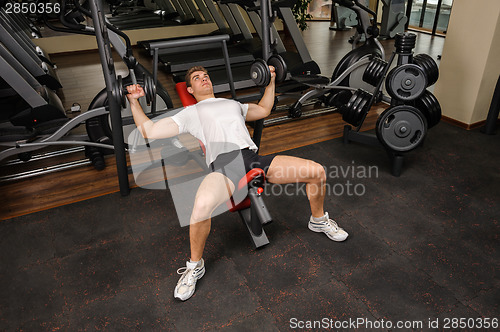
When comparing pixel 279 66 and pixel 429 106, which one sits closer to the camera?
pixel 279 66

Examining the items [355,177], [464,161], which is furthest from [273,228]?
[464,161]

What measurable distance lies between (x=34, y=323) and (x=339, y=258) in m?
1.35

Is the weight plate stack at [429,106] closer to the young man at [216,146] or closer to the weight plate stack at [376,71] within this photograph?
the weight plate stack at [376,71]

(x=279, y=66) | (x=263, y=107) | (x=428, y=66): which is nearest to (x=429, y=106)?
(x=428, y=66)

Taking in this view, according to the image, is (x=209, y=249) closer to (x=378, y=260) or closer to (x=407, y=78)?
(x=378, y=260)

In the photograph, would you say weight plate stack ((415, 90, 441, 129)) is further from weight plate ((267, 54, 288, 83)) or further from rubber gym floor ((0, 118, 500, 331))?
weight plate ((267, 54, 288, 83))

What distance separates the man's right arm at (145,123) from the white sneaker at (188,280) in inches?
24.6

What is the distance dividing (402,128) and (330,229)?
35.1 inches

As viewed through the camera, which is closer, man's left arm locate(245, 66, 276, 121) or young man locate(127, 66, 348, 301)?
young man locate(127, 66, 348, 301)

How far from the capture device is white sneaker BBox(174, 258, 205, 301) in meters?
1.62

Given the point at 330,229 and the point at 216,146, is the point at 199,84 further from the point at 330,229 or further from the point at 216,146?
the point at 330,229

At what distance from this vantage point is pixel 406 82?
235 cm

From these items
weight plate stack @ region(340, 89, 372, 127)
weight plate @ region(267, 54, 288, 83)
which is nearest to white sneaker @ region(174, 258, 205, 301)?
weight plate @ region(267, 54, 288, 83)

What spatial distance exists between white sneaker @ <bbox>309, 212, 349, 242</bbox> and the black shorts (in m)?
0.42
